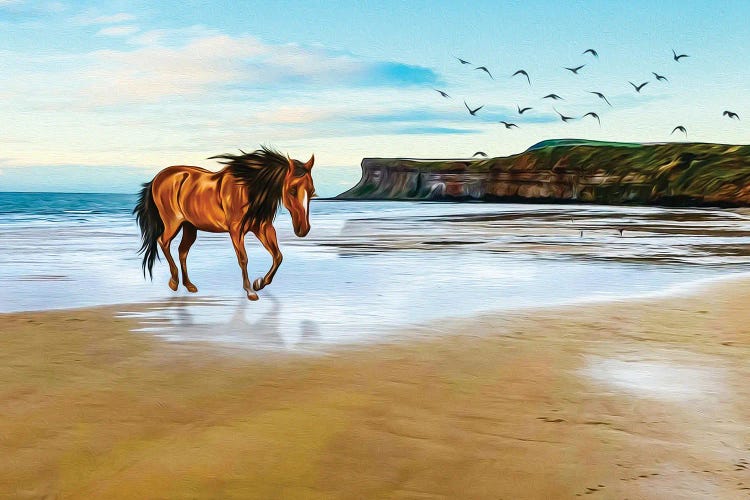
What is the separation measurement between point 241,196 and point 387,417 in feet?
17.3

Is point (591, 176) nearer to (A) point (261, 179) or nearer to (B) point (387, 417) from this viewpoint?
(A) point (261, 179)

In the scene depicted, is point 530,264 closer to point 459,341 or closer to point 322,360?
point 459,341

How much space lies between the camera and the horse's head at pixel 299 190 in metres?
8.77

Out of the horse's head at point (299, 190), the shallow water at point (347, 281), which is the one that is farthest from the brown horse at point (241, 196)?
→ the shallow water at point (347, 281)

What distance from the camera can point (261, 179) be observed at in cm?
875

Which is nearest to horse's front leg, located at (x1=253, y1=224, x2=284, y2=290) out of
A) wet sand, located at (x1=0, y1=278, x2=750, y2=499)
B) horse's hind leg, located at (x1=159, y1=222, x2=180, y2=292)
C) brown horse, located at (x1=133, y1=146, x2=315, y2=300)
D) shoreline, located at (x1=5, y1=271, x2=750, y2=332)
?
brown horse, located at (x1=133, y1=146, x2=315, y2=300)

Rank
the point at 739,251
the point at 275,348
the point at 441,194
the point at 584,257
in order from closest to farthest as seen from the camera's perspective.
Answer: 1. the point at 275,348
2. the point at 584,257
3. the point at 739,251
4. the point at 441,194

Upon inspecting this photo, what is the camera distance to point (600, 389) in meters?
4.59

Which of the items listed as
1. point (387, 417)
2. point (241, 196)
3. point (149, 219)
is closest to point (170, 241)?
point (149, 219)

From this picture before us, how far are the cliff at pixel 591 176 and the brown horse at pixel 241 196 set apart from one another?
61.3m

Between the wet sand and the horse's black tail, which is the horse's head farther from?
the wet sand

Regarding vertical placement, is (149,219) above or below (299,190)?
below

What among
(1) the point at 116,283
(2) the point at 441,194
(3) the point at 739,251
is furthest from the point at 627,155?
(1) the point at 116,283

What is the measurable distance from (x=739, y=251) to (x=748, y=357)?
37.2 feet
